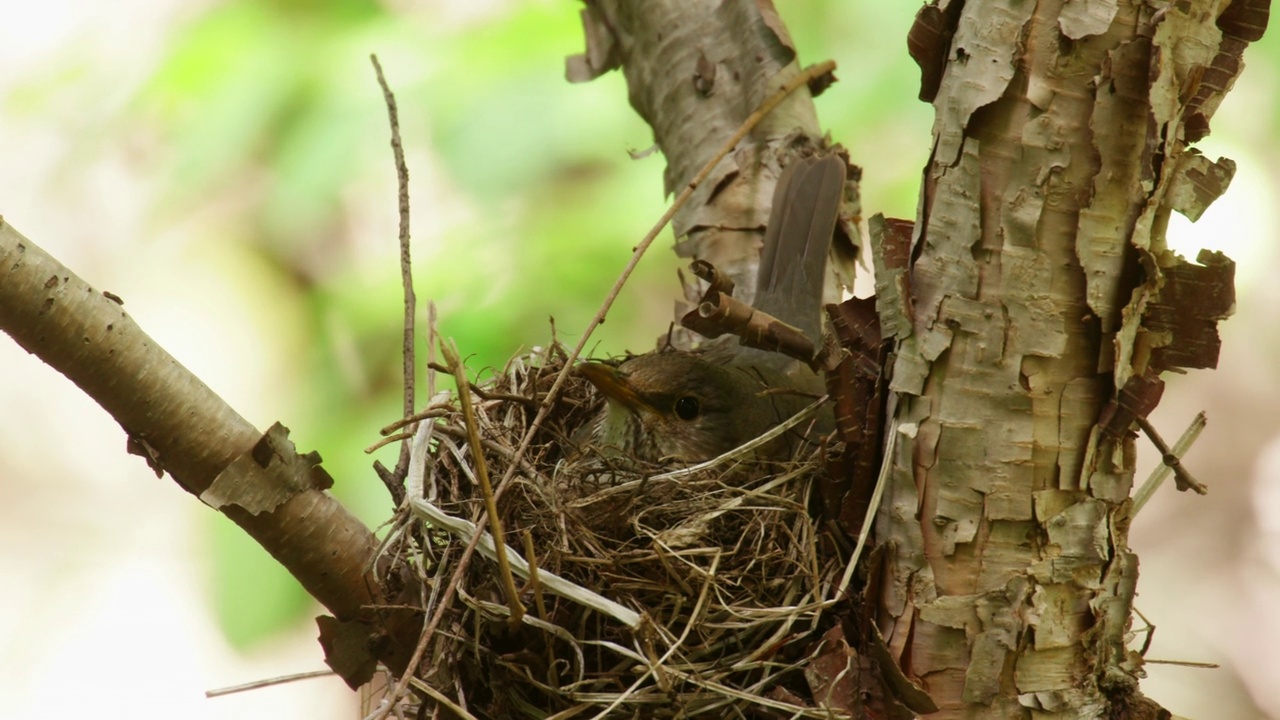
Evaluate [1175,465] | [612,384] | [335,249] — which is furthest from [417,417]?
[335,249]

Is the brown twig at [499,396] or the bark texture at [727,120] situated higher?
the bark texture at [727,120]

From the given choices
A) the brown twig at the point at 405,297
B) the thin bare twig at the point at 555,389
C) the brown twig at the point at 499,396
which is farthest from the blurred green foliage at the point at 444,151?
the brown twig at the point at 405,297

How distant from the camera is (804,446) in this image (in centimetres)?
248

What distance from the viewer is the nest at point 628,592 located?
196 centimetres

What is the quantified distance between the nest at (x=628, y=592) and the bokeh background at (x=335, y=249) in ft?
3.36

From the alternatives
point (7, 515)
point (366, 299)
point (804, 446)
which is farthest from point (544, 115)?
point (7, 515)

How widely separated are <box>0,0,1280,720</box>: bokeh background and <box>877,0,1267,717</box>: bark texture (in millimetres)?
1665

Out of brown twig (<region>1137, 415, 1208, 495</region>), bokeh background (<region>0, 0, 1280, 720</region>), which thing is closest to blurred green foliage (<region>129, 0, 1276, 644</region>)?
bokeh background (<region>0, 0, 1280, 720</region>)

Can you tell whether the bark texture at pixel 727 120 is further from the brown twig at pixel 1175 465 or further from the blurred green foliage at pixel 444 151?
A: the brown twig at pixel 1175 465

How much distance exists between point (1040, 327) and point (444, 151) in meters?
2.11

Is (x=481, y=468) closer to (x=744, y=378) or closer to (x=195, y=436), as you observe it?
(x=195, y=436)

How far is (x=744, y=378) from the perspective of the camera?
2945 millimetres

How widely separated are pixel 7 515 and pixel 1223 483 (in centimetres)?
540

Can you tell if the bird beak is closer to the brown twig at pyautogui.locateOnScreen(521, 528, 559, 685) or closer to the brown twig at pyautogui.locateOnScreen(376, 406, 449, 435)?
the brown twig at pyautogui.locateOnScreen(376, 406, 449, 435)
